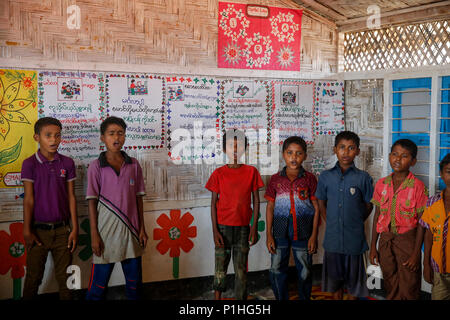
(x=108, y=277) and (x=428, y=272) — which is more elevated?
(x=428, y=272)

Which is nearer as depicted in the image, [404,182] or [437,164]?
[404,182]

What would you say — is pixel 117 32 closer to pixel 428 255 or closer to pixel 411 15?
pixel 411 15

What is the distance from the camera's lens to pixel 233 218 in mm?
3049

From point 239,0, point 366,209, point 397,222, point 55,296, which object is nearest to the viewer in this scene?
point 397,222

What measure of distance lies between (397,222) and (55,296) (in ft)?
8.35

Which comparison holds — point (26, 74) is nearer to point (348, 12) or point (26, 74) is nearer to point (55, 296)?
point (55, 296)

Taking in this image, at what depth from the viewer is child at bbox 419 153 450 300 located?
2.51m

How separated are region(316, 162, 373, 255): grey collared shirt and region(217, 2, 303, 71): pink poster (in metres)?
1.36

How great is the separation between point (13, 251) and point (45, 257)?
44 cm

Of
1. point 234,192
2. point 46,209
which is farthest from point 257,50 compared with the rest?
point 46,209

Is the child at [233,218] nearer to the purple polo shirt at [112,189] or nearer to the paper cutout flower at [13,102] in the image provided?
the purple polo shirt at [112,189]

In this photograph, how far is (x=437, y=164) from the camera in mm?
3314

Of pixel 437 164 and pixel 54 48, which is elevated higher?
pixel 54 48

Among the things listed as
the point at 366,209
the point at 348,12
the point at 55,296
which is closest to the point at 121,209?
the point at 55,296
